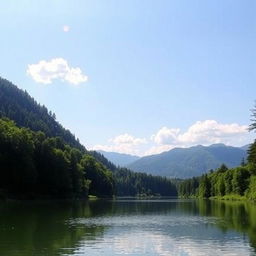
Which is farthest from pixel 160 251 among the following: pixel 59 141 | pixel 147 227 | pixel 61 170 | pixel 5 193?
pixel 59 141

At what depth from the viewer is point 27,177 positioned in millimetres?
122125

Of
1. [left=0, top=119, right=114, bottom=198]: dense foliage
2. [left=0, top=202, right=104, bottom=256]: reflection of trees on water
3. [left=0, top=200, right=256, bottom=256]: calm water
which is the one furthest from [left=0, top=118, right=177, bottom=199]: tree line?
[left=0, top=200, right=256, bottom=256]: calm water

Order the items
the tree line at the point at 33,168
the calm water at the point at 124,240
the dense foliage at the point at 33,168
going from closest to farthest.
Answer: the calm water at the point at 124,240
the tree line at the point at 33,168
the dense foliage at the point at 33,168

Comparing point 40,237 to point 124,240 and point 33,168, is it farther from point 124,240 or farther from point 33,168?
point 33,168

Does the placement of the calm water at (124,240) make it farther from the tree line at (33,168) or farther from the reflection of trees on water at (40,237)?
the tree line at (33,168)

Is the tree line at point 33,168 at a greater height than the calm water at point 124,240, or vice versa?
the tree line at point 33,168

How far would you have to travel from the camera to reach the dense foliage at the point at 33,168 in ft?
391

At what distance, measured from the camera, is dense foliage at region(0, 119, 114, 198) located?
391 ft

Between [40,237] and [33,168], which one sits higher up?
[33,168]

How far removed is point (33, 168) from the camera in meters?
125

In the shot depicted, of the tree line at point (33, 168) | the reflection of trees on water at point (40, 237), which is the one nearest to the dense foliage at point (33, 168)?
the tree line at point (33, 168)

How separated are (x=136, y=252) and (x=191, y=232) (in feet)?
48.4

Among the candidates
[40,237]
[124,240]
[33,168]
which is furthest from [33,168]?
[124,240]

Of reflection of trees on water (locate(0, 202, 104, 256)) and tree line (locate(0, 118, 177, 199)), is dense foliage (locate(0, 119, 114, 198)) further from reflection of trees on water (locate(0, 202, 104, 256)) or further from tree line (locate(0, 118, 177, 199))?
reflection of trees on water (locate(0, 202, 104, 256))
